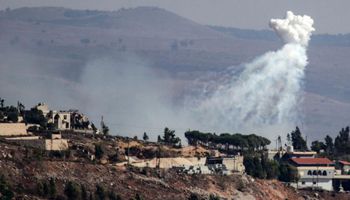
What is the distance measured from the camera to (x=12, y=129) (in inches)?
5915

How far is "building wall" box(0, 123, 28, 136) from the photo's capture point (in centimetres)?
14938

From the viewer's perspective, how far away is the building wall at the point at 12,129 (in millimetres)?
149375

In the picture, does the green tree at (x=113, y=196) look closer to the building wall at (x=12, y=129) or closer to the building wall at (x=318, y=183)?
the building wall at (x=12, y=129)

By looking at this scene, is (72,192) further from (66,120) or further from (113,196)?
(66,120)

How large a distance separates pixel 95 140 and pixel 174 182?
14.3 metres

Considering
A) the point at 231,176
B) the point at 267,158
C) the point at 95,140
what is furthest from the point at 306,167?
the point at 95,140

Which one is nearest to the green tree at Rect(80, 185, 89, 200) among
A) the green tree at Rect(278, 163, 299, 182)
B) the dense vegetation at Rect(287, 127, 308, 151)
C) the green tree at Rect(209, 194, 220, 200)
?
the green tree at Rect(209, 194, 220, 200)

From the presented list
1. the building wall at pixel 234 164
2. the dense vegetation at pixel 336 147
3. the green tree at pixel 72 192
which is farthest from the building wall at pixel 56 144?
the dense vegetation at pixel 336 147

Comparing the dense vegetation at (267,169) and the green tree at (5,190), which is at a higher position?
the dense vegetation at (267,169)

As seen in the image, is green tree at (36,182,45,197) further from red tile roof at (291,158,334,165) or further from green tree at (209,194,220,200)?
red tile roof at (291,158,334,165)

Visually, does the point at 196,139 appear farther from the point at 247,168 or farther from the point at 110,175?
the point at 110,175

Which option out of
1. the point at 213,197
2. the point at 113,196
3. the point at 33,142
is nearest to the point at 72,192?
the point at 113,196

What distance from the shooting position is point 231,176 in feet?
513

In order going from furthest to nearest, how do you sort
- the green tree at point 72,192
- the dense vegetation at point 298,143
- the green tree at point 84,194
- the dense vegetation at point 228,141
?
1. the dense vegetation at point 298,143
2. the dense vegetation at point 228,141
3. the green tree at point 84,194
4. the green tree at point 72,192
